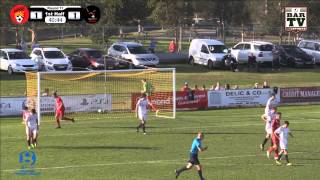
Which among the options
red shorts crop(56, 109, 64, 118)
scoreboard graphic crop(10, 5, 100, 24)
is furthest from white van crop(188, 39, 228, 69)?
scoreboard graphic crop(10, 5, 100, 24)

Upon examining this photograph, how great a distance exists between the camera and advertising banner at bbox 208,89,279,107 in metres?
45.2

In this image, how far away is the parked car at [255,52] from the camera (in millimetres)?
58250

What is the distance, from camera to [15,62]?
161ft

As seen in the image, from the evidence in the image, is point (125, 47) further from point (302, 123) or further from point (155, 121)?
point (302, 123)

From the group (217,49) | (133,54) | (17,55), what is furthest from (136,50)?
(17,55)

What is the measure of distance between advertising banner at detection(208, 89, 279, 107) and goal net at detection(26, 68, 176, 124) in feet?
9.97

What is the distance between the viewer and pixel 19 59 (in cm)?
4950

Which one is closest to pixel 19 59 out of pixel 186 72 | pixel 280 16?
pixel 186 72

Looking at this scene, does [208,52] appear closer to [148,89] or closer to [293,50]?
[293,50]

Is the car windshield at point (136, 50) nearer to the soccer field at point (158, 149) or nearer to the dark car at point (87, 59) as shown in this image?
the dark car at point (87, 59)

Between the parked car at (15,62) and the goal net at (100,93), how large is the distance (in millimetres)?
2429

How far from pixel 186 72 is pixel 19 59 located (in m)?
13.7

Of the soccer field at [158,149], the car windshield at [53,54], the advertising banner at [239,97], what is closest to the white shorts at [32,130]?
the soccer field at [158,149]

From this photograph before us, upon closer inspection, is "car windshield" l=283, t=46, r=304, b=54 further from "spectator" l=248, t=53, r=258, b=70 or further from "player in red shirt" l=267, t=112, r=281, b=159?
"player in red shirt" l=267, t=112, r=281, b=159
